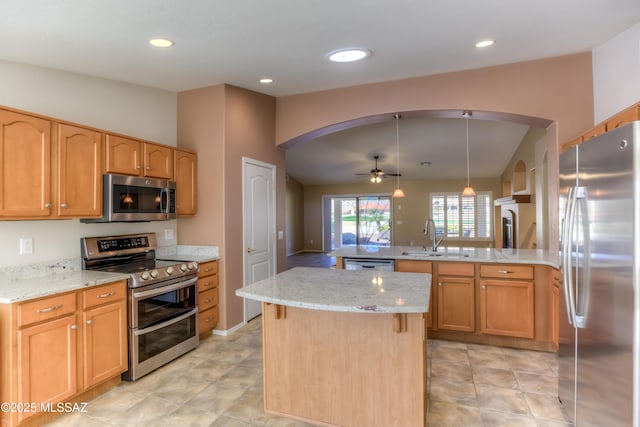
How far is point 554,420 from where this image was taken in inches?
85.1

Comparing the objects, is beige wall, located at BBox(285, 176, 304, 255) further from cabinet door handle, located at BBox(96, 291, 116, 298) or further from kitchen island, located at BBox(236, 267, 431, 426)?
kitchen island, located at BBox(236, 267, 431, 426)

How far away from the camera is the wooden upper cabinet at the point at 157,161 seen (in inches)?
129

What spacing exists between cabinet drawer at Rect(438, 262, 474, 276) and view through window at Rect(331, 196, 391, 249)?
743 centimetres

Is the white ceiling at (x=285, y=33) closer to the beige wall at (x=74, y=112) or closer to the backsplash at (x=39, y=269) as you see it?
the beige wall at (x=74, y=112)

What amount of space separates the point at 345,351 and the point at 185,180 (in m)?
2.67

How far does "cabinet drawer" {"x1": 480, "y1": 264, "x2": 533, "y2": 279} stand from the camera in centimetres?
323

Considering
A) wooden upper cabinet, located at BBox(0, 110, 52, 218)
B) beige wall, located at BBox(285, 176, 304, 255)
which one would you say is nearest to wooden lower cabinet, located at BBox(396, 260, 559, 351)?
wooden upper cabinet, located at BBox(0, 110, 52, 218)

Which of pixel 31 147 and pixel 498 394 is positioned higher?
pixel 31 147

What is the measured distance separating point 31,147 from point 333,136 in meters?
5.37

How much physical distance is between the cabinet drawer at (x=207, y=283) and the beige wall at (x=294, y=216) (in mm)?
7145

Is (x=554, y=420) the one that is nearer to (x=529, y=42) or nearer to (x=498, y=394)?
(x=498, y=394)

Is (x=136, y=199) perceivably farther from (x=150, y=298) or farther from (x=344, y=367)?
(x=344, y=367)

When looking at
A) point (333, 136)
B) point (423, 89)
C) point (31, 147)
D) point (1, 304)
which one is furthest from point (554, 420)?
point (333, 136)

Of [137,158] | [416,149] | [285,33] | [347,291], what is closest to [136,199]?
[137,158]
